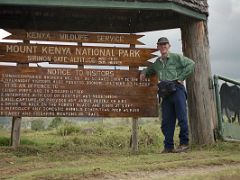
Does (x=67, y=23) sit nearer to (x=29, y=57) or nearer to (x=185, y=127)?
(x=29, y=57)

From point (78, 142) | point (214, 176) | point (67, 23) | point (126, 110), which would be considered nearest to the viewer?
point (214, 176)

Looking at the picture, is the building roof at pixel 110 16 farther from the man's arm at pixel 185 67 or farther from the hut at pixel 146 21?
the man's arm at pixel 185 67

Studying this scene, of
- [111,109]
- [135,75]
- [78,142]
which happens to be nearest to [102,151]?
[111,109]

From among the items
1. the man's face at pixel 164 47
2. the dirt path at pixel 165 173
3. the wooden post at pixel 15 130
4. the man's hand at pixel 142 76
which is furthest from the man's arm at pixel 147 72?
the dirt path at pixel 165 173

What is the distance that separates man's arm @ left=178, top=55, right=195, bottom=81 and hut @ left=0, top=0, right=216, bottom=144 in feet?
2.51

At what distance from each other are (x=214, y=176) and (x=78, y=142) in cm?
753

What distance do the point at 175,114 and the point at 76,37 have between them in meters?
2.53

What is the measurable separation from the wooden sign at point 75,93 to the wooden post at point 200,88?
2.49 feet

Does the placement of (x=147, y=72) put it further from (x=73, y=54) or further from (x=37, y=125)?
(x=37, y=125)

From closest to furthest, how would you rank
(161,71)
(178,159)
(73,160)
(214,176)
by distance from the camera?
(214,176)
(178,159)
(73,160)
(161,71)

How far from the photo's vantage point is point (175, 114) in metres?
9.09

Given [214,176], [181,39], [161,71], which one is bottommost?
[214,176]

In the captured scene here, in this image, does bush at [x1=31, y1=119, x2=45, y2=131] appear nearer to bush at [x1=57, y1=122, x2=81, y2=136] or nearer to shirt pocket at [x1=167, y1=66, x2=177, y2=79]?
bush at [x1=57, y1=122, x2=81, y2=136]

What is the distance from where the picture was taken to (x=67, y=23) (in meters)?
10.3
